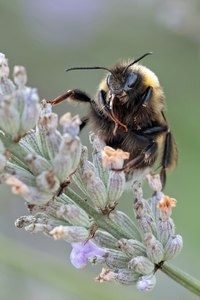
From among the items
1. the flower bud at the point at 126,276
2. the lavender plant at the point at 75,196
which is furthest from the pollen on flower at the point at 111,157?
the flower bud at the point at 126,276

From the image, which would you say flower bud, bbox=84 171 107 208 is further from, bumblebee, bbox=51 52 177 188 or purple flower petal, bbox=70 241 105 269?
bumblebee, bbox=51 52 177 188

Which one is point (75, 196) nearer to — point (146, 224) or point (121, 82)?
point (146, 224)

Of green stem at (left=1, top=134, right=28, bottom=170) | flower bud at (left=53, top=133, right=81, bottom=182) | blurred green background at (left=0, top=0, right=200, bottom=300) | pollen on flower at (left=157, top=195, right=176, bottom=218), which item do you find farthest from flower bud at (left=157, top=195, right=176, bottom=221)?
blurred green background at (left=0, top=0, right=200, bottom=300)

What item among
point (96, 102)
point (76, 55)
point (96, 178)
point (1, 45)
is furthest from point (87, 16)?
point (96, 178)

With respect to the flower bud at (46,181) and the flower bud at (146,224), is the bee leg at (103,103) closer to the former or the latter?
the flower bud at (146,224)

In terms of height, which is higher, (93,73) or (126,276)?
(126,276)

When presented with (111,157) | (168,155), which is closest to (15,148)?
(111,157)
